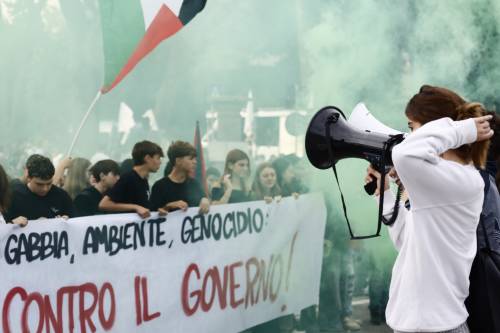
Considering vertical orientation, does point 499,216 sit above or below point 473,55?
below

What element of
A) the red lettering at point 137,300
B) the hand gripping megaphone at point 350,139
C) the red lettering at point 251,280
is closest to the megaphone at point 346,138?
the hand gripping megaphone at point 350,139

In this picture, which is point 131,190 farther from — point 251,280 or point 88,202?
point 251,280

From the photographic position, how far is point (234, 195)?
5.64 meters

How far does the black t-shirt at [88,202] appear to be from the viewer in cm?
465

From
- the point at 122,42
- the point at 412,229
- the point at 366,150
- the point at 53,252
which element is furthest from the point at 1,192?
the point at 412,229

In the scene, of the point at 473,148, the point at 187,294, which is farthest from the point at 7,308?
the point at 473,148

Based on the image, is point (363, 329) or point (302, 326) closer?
point (302, 326)

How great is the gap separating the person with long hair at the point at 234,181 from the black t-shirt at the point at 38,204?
1160mm

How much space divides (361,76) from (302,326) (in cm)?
184

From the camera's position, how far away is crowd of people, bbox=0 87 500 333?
3.02 meters

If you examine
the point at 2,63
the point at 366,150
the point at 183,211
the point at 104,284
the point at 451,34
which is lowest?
the point at 104,284

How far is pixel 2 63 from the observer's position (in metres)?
4.41

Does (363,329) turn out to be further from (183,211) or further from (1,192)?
(1,192)

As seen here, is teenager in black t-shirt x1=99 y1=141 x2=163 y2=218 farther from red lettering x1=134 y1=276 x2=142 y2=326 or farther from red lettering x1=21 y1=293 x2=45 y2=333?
red lettering x1=21 y1=293 x2=45 y2=333
